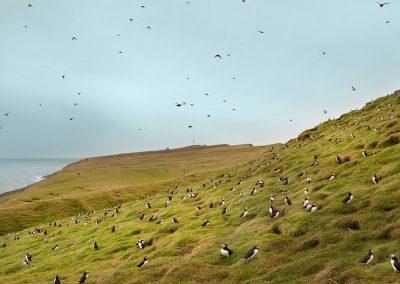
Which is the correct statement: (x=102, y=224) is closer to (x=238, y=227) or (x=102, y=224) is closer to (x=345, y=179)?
(x=238, y=227)

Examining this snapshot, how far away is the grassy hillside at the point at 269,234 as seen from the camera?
2453 cm

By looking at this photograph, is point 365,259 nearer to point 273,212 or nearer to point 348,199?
point 348,199

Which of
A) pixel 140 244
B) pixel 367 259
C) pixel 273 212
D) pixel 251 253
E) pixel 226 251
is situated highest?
pixel 273 212

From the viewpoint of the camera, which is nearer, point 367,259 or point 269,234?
point 367,259

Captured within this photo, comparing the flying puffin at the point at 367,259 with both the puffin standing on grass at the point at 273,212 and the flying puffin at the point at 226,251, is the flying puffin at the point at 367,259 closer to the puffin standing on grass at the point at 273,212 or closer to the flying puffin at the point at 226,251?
the flying puffin at the point at 226,251

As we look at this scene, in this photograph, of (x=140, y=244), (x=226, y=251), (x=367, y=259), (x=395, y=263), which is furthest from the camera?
(x=140, y=244)

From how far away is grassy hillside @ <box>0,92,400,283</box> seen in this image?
2453 cm

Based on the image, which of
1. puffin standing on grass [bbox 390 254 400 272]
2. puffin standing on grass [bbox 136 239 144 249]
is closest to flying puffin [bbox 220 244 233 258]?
puffin standing on grass [bbox 390 254 400 272]

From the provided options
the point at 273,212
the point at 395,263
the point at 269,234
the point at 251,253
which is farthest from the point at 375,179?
the point at 395,263

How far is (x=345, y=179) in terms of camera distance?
39.4m

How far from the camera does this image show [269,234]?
30.5m

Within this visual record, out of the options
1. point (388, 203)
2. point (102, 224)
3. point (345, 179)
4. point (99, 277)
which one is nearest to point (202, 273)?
point (99, 277)

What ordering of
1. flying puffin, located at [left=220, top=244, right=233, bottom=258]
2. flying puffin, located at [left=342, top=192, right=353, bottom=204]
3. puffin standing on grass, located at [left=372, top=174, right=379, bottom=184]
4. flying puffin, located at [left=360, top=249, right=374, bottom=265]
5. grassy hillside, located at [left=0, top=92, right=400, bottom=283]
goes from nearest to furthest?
flying puffin, located at [left=360, top=249, right=374, bottom=265], grassy hillside, located at [left=0, top=92, right=400, bottom=283], flying puffin, located at [left=220, top=244, right=233, bottom=258], flying puffin, located at [left=342, top=192, right=353, bottom=204], puffin standing on grass, located at [left=372, top=174, right=379, bottom=184]

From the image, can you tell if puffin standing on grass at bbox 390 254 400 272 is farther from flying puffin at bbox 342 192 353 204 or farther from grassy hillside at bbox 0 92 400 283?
flying puffin at bbox 342 192 353 204
